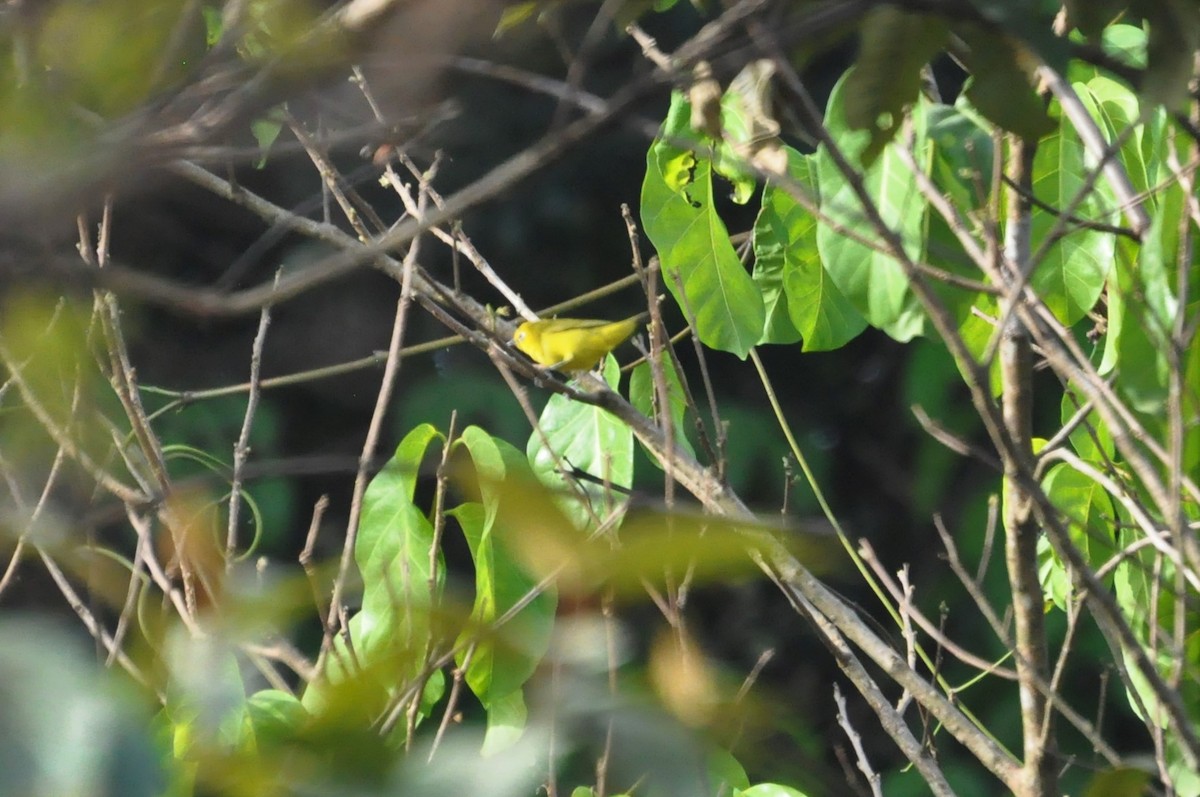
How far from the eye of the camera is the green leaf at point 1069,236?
1.11m

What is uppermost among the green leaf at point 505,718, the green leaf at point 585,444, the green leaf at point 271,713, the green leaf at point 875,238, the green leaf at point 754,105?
the green leaf at point 754,105

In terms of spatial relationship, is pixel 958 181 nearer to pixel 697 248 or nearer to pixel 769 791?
pixel 697 248

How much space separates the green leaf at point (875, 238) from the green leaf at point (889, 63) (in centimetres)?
33

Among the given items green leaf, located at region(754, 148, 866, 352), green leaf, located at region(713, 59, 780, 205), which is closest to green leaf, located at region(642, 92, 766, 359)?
green leaf, located at region(754, 148, 866, 352)

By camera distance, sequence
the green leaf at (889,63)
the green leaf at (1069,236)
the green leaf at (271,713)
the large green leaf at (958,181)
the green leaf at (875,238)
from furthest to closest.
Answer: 1. the green leaf at (1069,236)
2. the green leaf at (875,238)
3. the large green leaf at (958,181)
4. the green leaf at (271,713)
5. the green leaf at (889,63)

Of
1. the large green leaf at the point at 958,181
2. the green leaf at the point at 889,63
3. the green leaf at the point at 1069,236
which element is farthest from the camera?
the green leaf at the point at 1069,236

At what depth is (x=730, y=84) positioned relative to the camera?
921 mm

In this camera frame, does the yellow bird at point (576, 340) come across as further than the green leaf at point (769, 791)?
Yes

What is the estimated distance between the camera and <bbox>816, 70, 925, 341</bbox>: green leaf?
999mm

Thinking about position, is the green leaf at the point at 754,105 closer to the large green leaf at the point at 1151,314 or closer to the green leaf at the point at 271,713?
the large green leaf at the point at 1151,314

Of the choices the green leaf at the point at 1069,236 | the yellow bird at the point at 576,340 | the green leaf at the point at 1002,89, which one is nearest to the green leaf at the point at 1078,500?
the green leaf at the point at 1069,236

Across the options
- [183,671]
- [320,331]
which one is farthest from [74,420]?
[320,331]

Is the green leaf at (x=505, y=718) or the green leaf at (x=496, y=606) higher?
the green leaf at (x=496, y=606)

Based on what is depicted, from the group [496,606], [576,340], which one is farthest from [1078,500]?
[576,340]
